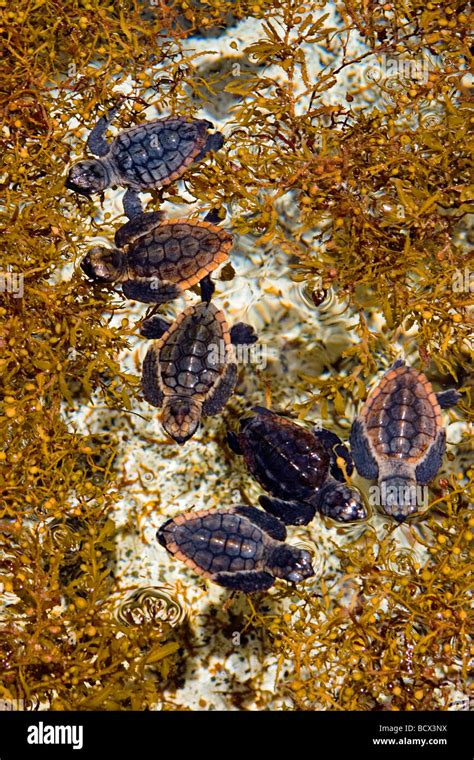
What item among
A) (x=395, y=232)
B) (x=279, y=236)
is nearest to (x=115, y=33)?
(x=279, y=236)

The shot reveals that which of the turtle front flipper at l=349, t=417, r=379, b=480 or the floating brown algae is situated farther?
the turtle front flipper at l=349, t=417, r=379, b=480

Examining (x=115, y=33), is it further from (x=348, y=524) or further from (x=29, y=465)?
(x=348, y=524)

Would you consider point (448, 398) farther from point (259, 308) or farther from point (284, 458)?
point (259, 308)

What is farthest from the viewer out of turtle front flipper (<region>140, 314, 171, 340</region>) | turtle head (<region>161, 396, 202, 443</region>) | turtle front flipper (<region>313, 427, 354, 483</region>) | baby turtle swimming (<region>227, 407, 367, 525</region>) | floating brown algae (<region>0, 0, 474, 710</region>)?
turtle front flipper (<region>140, 314, 171, 340</region>)

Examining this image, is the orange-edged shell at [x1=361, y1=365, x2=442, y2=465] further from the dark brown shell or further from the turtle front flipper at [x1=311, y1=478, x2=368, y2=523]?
the dark brown shell

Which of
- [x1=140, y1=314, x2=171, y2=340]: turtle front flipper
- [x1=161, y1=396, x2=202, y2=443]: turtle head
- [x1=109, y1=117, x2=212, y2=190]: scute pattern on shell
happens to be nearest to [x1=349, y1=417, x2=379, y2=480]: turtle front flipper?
[x1=161, y1=396, x2=202, y2=443]: turtle head

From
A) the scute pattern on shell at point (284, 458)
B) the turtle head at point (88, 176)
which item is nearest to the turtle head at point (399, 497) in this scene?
the scute pattern on shell at point (284, 458)
